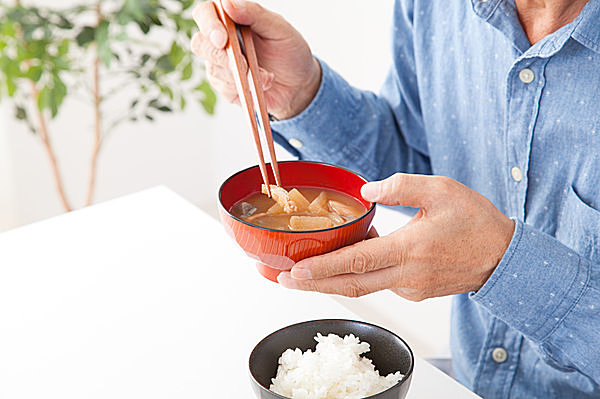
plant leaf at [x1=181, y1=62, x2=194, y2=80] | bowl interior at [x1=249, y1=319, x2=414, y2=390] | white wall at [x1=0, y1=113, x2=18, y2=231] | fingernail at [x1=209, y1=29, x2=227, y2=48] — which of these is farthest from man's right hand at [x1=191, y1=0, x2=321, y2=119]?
white wall at [x1=0, y1=113, x2=18, y2=231]

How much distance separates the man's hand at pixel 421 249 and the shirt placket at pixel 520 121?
1.09ft

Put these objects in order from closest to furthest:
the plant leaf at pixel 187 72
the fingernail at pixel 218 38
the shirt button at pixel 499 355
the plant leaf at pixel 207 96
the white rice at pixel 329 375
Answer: the white rice at pixel 329 375 → the fingernail at pixel 218 38 → the shirt button at pixel 499 355 → the plant leaf at pixel 187 72 → the plant leaf at pixel 207 96

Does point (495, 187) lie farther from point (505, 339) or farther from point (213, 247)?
point (213, 247)

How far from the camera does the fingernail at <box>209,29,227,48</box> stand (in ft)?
3.60

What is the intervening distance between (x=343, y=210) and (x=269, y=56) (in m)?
0.45

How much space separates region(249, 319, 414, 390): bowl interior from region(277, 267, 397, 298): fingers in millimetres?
45

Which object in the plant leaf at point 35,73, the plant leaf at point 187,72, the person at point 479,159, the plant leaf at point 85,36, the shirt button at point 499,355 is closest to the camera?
the person at point 479,159

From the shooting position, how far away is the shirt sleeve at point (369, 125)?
1416 mm

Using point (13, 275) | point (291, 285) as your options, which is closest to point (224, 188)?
point (291, 285)

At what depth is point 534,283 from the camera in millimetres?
1018

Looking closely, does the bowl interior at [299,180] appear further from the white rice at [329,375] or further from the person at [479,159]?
the white rice at [329,375]

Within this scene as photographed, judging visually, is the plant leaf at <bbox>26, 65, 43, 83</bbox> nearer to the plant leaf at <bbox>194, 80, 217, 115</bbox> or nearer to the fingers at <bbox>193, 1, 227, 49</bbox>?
the plant leaf at <bbox>194, 80, 217, 115</bbox>

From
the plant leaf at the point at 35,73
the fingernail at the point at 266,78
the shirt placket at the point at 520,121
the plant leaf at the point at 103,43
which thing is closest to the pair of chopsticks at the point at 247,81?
the fingernail at the point at 266,78

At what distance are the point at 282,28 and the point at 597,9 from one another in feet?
1.70
